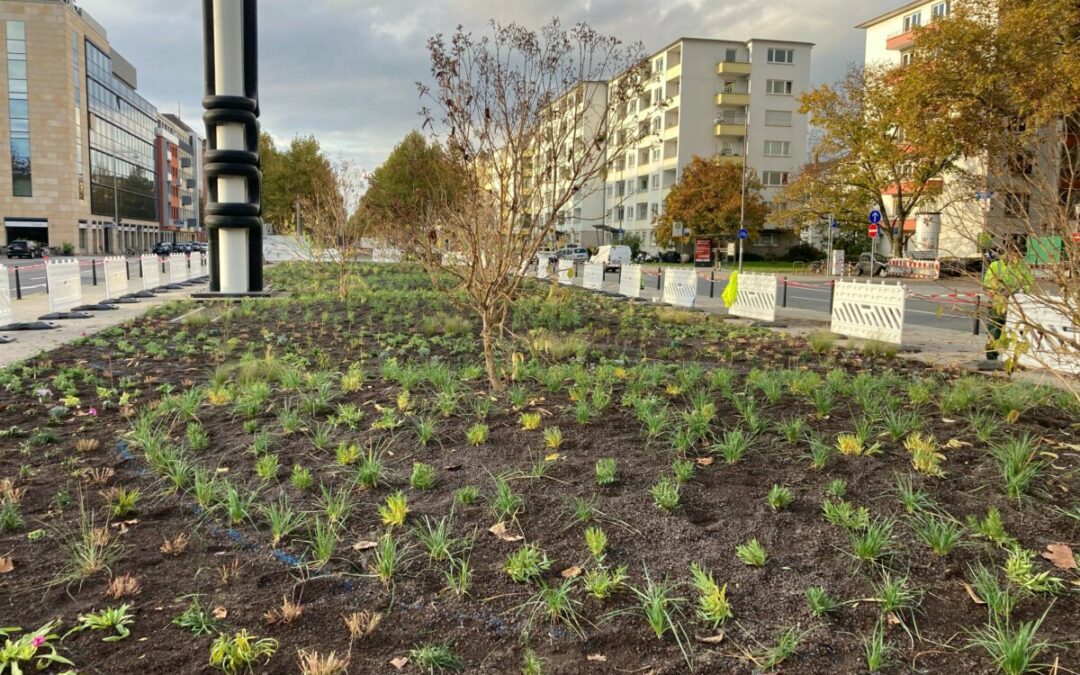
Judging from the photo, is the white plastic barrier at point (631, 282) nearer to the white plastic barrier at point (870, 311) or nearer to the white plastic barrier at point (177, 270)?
the white plastic barrier at point (870, 311)

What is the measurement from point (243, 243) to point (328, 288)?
2.25m

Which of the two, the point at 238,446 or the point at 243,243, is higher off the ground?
the point at 243,243

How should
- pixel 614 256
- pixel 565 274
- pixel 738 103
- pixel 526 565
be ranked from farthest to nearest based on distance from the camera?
1. pixel 738 103
2. pixel 614 256
3. pixel 565 274
4. pixel 526 565

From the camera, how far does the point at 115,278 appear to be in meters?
19.2

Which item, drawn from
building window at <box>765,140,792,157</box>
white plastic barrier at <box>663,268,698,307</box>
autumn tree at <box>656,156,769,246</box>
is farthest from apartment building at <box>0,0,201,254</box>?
white plastic barrier at <box>663,268,698,307</box>

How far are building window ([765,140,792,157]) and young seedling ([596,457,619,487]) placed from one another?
68.8 metres

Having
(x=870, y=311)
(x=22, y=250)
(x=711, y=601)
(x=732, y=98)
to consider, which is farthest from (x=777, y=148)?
(x=711, y=601)

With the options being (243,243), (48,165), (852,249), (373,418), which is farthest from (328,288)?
(48,165)

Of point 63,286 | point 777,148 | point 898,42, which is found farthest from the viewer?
point 777,148

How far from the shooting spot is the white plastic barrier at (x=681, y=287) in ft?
61.2

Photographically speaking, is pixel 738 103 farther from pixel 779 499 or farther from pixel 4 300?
pixel 779 499

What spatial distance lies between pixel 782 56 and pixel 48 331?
2661 inches

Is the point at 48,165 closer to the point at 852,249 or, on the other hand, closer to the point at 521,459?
the point at 852,249

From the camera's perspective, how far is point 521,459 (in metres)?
4.40
